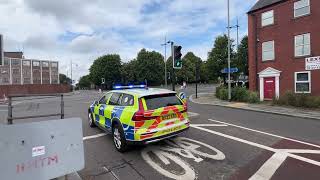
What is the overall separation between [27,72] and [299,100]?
342ft

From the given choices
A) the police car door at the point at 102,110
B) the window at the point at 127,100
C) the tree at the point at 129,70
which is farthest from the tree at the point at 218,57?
the tree at the point at 129,70

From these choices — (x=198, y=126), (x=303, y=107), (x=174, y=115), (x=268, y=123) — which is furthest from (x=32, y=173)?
(x=303, y=107)

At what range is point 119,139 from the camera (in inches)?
281

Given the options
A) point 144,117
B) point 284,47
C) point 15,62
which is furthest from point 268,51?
point 15,62

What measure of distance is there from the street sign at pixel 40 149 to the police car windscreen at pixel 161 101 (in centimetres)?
295

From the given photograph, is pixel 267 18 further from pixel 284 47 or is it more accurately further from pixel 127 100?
pixel 127 100

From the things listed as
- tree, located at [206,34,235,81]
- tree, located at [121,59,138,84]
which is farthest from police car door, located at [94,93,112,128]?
tree, located at [121,59,138,84]

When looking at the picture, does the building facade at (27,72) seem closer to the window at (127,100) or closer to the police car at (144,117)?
the window at (127,100)

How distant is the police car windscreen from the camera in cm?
696

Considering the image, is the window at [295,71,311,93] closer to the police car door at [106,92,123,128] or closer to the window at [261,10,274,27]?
the window at [261,10,274,27]

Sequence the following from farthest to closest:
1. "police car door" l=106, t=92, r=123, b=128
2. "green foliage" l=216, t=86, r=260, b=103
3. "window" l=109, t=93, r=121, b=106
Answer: "green foliage" l=216, t=86, r=260, b=103, "window" l=109, t=93, r=121, b=106, "police car door" l=106, t=92, r=123, b=128

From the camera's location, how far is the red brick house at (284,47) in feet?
62.6

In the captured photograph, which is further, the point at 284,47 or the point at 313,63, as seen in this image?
the point at 284,47

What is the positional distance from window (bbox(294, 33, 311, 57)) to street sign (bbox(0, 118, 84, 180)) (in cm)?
1954
